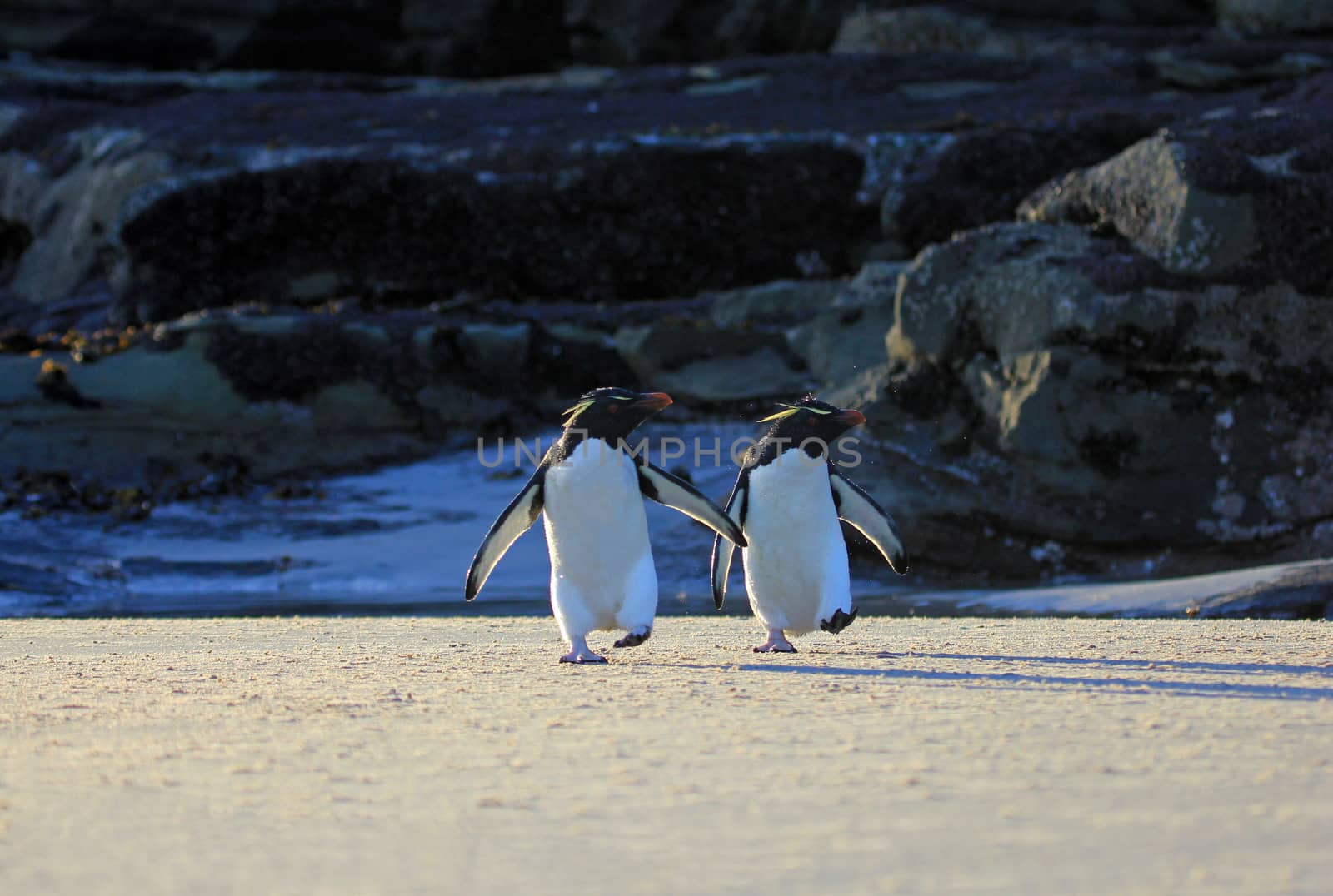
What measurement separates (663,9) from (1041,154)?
59.1 ft

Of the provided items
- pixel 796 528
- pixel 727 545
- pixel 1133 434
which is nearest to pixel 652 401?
pixel 796 528

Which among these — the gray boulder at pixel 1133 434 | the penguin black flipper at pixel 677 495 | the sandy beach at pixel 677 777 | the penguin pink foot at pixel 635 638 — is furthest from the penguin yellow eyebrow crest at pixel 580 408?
the gray boulder at pixel 1133 434

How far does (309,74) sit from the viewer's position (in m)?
33.0

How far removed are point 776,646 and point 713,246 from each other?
16.6 m

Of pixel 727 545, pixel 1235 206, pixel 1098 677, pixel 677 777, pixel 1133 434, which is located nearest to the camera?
pixel 677 777

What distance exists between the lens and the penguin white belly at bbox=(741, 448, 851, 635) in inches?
235

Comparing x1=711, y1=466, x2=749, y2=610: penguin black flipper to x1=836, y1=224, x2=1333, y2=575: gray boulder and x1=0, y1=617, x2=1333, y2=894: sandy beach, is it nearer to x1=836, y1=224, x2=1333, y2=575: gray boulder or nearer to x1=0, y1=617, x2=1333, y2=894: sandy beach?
x1=0, y1=617, x2=1333, y2=894: sandy beach

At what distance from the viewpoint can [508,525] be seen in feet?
19.7

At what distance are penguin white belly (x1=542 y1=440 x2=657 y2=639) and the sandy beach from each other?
0.51 m

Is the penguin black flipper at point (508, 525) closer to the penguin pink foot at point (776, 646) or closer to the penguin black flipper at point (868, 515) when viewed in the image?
the penguin pink foot at point (776, 646)

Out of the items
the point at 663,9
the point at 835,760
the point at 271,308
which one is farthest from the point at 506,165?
the point at 835,760

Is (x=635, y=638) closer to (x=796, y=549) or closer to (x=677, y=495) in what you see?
(x=677, y=495)

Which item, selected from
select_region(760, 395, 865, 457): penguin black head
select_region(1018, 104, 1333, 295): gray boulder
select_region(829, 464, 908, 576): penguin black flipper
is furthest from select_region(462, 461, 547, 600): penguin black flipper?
select_region(1018, 104, 1333, 295): gray boulder

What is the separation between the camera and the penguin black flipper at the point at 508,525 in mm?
5918
